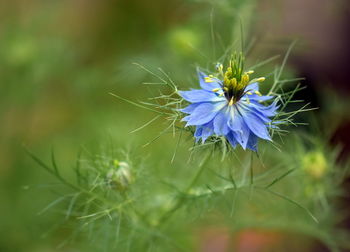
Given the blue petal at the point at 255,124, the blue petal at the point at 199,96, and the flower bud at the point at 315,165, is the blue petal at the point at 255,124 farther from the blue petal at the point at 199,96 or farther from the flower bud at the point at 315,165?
the flower bud at the point at 315,165

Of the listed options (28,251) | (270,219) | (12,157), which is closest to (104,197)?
(270,219)

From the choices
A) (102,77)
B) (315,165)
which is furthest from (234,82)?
(102,77)

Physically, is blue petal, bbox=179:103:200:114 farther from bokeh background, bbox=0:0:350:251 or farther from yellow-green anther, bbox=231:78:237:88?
bokeh background, bbox=0:0:350:251

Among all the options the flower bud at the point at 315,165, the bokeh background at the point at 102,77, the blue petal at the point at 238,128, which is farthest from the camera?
the bokeh background at the point at 102,77

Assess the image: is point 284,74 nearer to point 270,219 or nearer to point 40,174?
point 270,219

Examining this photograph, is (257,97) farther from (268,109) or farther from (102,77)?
(102,77)

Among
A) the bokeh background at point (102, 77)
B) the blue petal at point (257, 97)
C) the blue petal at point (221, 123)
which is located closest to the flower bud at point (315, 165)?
the bokeh background at point (102, 77)

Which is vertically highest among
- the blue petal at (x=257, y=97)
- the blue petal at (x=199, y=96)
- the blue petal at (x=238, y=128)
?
the blue petal at (x=199, y=96)
